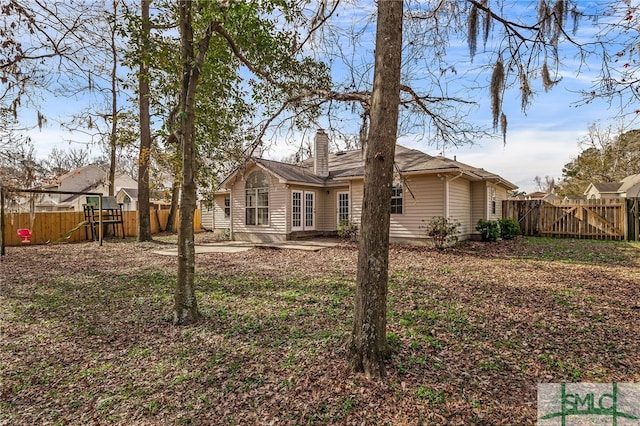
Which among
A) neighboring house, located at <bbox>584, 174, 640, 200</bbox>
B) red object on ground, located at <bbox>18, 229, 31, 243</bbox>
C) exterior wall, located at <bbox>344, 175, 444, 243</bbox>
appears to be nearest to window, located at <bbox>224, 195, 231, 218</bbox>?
red object on ground, located at <bbox>18, 229, 31, 243</bbox>

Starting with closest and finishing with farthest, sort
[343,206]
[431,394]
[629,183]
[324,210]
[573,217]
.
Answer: [431,394] → [343,206] → [573,217] → [324,210] → [629,183]

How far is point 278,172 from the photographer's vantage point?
1330 cm

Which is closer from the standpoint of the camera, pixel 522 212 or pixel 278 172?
pixel 278 172

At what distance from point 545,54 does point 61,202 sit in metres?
38.4

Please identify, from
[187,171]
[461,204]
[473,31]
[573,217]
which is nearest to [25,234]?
[187,171]

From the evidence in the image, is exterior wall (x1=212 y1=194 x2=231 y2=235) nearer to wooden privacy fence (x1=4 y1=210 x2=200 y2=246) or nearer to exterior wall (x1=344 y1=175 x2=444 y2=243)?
wooden privacy fence (x1=4 y1=210 x2=200 y2=246)

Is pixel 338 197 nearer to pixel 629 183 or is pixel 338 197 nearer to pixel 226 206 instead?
pixel 226 206

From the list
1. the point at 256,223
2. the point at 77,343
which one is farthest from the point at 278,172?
the point at 77,343

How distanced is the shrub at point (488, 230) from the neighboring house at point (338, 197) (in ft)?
1.73

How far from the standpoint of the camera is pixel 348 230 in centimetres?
1280

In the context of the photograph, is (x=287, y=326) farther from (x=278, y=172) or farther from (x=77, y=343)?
(x=278, y=172)

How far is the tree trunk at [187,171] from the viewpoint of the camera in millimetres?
4430

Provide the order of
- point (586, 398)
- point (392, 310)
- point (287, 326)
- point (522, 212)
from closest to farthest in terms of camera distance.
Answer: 1. point (586, 398)
2. point (287, 326)
3. point (392, 310)
4. point (522, 212)

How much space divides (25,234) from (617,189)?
36.6 meters
